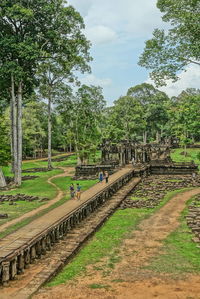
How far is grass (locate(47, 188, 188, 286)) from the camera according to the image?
12967 millimetres

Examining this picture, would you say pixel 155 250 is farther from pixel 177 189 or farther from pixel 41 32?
pixel 41 32

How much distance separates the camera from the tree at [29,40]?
3195 cm

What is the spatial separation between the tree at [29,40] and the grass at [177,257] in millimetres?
23089

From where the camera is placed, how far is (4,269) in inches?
459

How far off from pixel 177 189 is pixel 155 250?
17563 mm

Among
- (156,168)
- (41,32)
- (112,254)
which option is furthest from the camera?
(156,168)

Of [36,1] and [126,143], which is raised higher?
[36,1]

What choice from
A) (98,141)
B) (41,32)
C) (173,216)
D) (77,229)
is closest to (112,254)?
(77,229)

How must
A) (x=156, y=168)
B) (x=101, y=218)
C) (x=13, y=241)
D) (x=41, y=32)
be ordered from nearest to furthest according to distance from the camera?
(x=13, y=241) < (x=101, y=218) < (x=41, y=32) < (x=156, y=168)

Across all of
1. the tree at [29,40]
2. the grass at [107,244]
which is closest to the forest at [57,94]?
the tree at [29,40]

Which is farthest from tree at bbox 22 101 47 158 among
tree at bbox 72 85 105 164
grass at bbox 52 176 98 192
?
grass at bbox 52 176 98 192

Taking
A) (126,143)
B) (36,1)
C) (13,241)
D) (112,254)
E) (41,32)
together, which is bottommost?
(112,254)

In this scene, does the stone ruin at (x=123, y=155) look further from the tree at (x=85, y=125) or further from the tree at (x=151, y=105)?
the tree at (x=151, y=105)

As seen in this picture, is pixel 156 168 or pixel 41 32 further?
pixel 156 168
